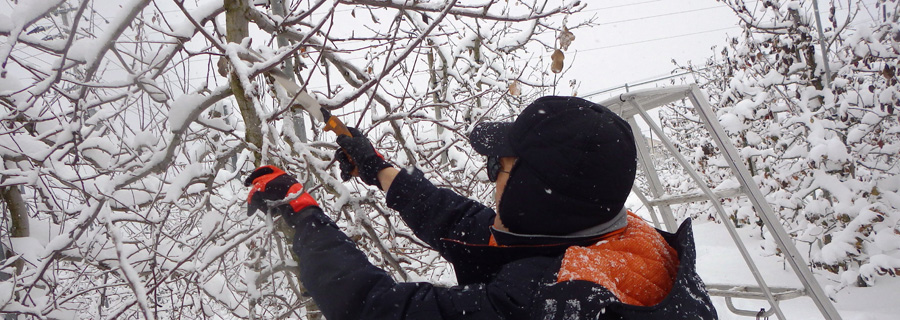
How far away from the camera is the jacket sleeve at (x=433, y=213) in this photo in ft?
6.56

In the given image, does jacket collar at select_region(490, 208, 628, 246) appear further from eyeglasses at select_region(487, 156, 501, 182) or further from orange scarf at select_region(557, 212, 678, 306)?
eyeglasses at select_region(487, 156, 501, 182)

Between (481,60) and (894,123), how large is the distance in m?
5.63

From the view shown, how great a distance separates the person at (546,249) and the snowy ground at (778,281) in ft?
14.3

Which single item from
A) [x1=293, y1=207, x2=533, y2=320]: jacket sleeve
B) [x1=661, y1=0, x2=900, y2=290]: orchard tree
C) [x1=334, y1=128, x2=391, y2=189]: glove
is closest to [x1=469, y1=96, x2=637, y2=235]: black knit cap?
[x1=293, y1=207, x2=533, y2=320]: jacket sleeve

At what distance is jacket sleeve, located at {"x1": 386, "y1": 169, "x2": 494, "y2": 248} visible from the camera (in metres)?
2.00

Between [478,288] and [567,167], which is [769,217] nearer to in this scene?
[567,167]

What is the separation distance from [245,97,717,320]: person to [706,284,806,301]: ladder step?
1.83m

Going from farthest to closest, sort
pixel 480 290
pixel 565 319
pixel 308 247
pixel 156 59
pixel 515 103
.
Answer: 1. pixel 515 103
2. pixel 156 59
3. pixel 308 247
4. pixel 480 290
5. pixel 565 319

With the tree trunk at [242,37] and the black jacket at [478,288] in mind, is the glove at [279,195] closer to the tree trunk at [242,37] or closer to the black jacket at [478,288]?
the black jacket at [478,288]

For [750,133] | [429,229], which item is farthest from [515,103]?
[429,229]

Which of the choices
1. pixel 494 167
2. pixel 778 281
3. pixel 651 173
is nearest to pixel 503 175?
pixel 494 167

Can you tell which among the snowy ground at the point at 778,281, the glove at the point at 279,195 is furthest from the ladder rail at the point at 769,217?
the snowy ground at the point at 778,281

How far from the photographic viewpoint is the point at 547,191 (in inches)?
55.8

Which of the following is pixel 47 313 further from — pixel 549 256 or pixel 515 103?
pixel 515 103
